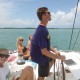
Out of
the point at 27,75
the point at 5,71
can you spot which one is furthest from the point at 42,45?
the point at 5,71

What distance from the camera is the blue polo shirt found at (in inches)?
160

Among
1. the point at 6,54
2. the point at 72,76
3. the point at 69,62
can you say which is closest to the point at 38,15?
the point at 6,54

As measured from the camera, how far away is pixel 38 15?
4250 mm

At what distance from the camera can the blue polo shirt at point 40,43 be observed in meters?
4.07

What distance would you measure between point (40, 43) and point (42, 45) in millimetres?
52

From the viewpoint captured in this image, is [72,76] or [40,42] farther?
[72,76]

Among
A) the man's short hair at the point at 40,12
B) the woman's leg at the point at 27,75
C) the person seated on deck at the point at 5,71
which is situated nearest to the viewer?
the person seated on deck at the point at 5,71

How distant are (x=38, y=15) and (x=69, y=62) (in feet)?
6.32

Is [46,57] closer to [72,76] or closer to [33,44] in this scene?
[33,44]

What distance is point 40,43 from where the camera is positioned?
4.08 m

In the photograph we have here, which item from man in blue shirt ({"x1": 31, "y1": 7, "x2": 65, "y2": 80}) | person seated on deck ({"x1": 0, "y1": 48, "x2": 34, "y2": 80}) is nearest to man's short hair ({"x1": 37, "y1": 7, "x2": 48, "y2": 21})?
man in blue shirt ({"x1": 31, "y1": 7, "x2": 65, "y2": 80})

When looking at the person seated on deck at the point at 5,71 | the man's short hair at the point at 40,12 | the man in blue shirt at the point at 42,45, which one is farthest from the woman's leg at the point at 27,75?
the man's short hair at the point at 40,12

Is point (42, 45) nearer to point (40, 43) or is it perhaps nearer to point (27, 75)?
point (40, 43)

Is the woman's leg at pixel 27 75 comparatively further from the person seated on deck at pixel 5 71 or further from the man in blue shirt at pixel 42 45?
the man in blue shirt at pixel 42 45
